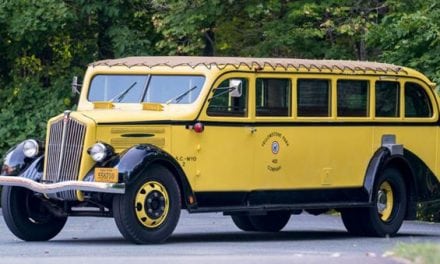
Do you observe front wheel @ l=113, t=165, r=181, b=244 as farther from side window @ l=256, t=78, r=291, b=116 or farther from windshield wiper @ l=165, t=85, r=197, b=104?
side window @ l=256, t=78, r=291, b=116

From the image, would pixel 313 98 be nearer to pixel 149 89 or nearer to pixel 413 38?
pixel 149 89

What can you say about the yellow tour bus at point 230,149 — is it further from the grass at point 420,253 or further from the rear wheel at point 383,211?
the grass at point 420,253

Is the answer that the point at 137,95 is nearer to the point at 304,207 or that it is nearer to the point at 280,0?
the point at 304,207

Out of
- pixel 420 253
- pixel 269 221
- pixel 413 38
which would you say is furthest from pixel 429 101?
pixel 420 253

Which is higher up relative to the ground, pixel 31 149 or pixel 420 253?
pixel 31 149

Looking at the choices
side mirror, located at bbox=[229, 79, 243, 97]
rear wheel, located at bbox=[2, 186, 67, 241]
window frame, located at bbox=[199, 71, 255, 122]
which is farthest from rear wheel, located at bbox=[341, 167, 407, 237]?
rear wheel, located at bbox=[2, 186, 67, 241]

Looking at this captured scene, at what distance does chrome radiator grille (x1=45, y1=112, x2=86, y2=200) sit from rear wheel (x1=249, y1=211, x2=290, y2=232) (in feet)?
13.5

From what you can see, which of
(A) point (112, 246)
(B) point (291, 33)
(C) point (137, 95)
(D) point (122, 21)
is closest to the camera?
(A) point (112, 246)

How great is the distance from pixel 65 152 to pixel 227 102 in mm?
2153

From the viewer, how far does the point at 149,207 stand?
1520cm

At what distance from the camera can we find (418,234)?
18828mm

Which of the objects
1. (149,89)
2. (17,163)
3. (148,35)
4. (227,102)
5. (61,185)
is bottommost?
(61,185)

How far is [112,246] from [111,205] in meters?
0.53

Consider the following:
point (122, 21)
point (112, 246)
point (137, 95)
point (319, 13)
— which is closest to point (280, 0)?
point (319, 13)
